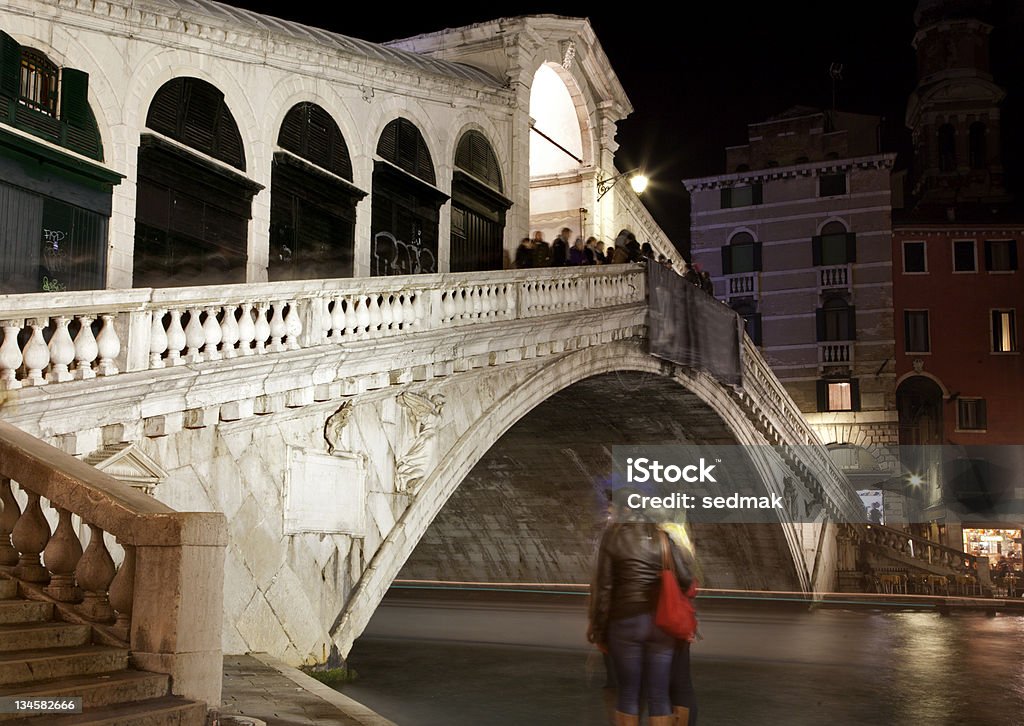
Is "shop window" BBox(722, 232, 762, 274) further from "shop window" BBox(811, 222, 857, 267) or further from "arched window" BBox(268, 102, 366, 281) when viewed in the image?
"arched window" BBox(268, 102, 366, 281)

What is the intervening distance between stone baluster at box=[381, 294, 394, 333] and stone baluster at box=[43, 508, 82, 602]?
6024 millimetres

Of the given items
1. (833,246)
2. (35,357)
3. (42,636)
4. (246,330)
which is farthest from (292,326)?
(833,246)

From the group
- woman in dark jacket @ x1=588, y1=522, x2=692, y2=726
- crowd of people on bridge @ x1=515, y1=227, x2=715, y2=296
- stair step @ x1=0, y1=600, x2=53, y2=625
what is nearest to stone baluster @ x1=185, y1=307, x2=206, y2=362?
stair step @ x1=0, y1=600, x2=53, y2=625

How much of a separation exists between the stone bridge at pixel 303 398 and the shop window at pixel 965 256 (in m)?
23.4

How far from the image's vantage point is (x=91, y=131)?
11.3 meters

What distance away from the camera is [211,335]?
30.6 feet

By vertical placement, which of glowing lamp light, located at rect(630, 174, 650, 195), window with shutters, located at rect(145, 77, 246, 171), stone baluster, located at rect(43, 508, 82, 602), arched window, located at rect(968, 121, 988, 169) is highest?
arched window, located at rect(968, 121, 988, 169)

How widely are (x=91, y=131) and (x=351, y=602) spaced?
578 centimetres

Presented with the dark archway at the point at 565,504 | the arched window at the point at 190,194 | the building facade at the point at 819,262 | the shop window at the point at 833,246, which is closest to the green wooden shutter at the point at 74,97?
the arched window at the point at 190,194

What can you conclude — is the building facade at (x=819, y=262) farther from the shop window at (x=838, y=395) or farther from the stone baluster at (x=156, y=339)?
the stone baluster at (x=156, y=339)

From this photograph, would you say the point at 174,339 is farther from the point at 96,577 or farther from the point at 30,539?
the point at 96,577

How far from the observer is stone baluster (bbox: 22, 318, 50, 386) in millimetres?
7531

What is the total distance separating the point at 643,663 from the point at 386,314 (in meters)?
6.56

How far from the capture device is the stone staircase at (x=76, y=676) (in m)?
5.14
